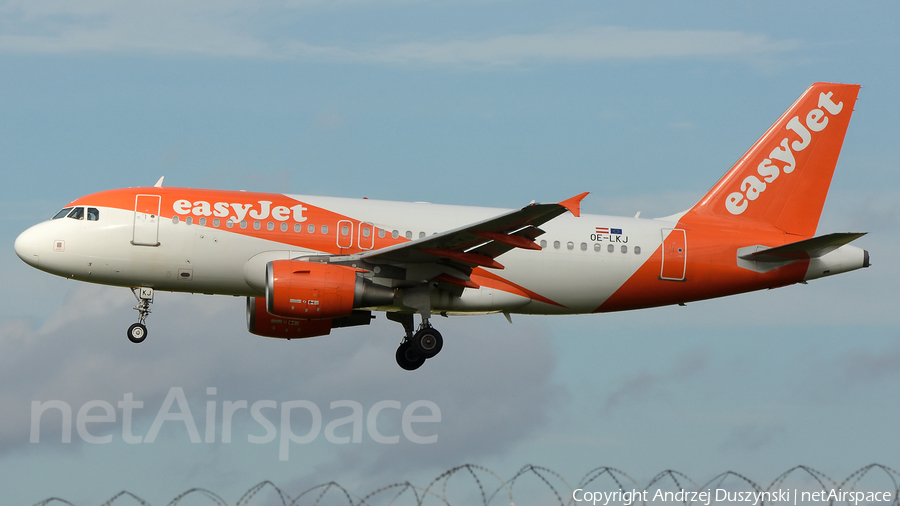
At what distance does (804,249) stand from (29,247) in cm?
2298

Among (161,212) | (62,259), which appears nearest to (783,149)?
(161,212)

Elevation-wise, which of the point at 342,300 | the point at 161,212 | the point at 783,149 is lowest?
the point at 342,300

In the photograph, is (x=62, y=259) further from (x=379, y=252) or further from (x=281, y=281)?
(x=379, y=252)

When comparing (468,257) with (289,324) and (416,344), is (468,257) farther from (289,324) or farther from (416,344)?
(289,324)

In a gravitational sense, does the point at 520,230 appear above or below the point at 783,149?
below

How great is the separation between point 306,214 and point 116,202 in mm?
5443

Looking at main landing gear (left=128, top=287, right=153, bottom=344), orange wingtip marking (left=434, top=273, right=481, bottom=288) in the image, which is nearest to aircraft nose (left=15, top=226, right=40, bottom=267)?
main landing gear (left=128, top=287, right=153, bottom=344)

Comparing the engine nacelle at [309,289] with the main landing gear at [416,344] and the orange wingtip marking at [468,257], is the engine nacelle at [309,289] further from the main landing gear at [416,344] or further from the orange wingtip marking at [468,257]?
the main landing gear at [416,344]

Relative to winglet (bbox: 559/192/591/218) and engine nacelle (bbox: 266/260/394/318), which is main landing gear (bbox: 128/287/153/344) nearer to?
engine nacelle (bbox: 266/260/394/318)

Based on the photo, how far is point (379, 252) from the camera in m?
30.4

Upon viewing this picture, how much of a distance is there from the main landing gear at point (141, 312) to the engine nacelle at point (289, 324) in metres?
3.98

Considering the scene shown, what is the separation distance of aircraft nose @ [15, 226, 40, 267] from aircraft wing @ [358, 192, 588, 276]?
9.31 metres

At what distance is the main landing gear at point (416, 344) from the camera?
106ft

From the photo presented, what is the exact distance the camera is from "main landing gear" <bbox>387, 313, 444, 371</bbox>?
32.2 metres
